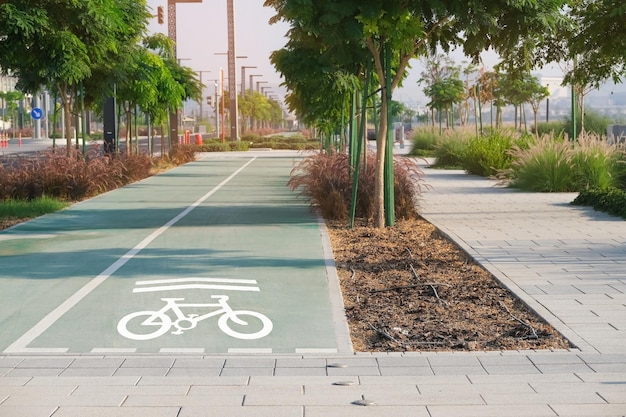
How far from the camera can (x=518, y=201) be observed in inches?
848

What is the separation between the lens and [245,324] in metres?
8.99

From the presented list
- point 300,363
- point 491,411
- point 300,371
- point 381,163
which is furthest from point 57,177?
point 491,411

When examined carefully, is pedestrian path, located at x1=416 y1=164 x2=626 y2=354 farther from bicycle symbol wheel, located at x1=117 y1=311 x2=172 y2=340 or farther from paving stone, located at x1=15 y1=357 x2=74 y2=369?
paving stone, located at x1=15 y1=357 x2=74 y2=369

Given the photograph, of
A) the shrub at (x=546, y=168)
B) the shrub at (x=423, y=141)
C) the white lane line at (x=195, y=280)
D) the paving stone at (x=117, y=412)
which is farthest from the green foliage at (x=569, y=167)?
the shrub at (x=423, y=141)

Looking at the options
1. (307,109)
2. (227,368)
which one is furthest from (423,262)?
(307,109)

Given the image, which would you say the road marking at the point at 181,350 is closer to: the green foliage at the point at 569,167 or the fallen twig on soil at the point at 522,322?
the fallen twig on soil at the point at 522,322

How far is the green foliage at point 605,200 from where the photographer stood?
58.6 feet

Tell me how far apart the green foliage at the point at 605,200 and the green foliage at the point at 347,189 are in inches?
125

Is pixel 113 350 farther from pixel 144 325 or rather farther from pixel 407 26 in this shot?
pixel 407 26

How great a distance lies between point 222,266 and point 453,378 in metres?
5.88

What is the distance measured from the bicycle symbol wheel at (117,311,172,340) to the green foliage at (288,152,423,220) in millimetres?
8632

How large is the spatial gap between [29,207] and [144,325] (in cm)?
1158

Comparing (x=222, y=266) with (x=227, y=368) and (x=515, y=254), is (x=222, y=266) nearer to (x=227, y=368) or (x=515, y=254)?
(x=515, y=254)

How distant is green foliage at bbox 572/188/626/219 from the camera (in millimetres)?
17875
